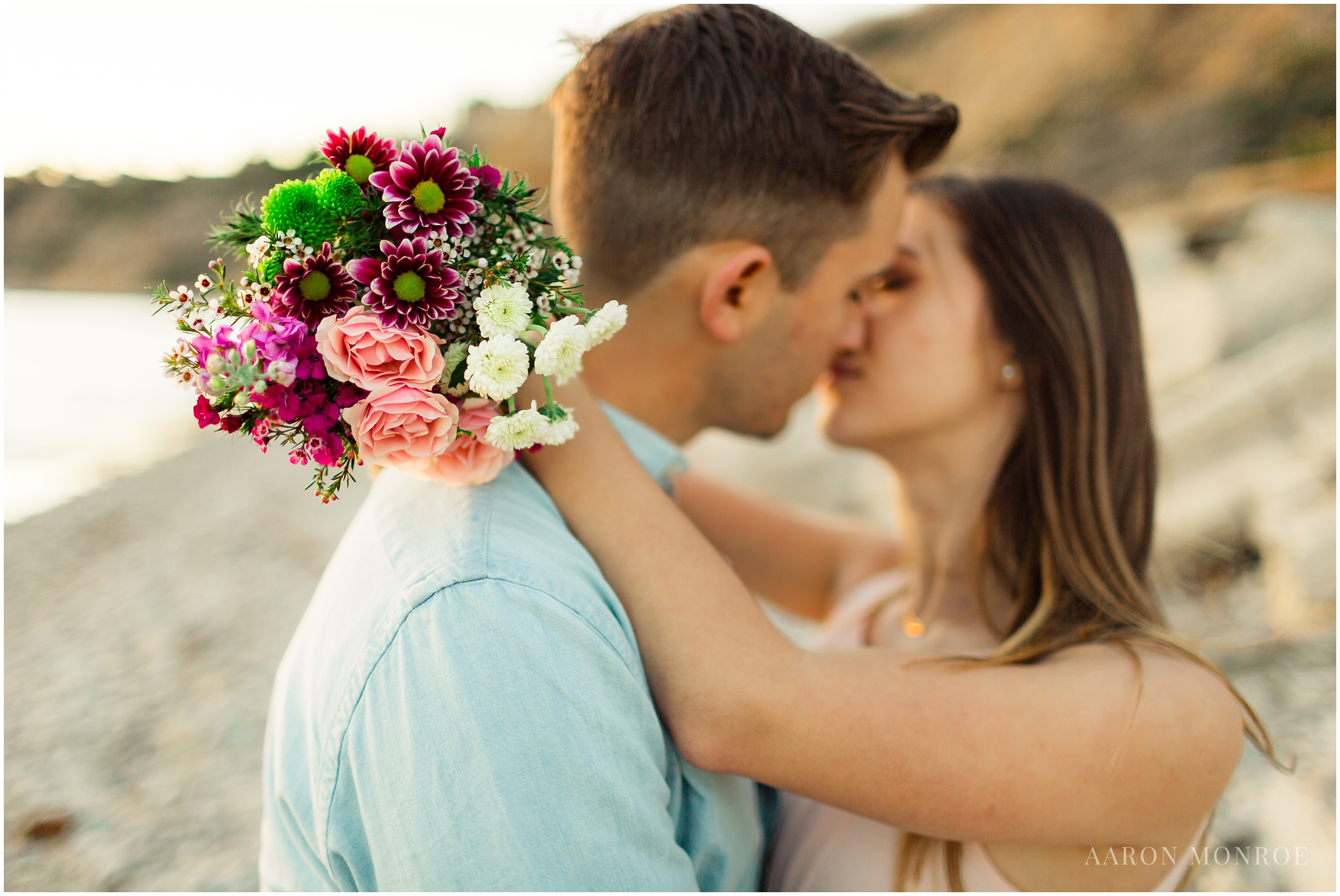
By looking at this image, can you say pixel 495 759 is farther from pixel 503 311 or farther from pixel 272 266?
pixel 272 266

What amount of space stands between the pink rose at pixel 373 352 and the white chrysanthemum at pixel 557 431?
0.21 metres

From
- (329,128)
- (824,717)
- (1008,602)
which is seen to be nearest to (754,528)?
(1008,602)

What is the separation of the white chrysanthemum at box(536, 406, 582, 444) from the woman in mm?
226

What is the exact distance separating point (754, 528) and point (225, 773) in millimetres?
3024

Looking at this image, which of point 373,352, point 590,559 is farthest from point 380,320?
point 590,559

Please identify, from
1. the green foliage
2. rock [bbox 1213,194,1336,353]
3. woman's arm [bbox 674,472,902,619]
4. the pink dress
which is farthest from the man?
rock [bbox 1213,194,1336,353]

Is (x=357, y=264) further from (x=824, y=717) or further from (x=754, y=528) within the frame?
(x=754, y=528)

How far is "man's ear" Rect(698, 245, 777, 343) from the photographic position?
2.08m

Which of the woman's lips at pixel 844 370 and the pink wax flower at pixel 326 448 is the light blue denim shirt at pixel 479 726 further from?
the woman's lips at pixel 844 370

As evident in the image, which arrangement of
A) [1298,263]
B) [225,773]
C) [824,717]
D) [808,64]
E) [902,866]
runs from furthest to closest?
[1298,263], [225,773], [808,64], [902,866], [824,717]

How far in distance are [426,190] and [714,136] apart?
0.99 m

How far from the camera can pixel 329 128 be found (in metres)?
1.34

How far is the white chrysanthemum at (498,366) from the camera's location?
1232 millimetres

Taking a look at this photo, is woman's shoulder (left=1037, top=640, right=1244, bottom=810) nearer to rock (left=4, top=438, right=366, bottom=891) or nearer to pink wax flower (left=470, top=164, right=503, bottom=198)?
pink wax flower (left=470, top=164, right=503, bottom=198)
